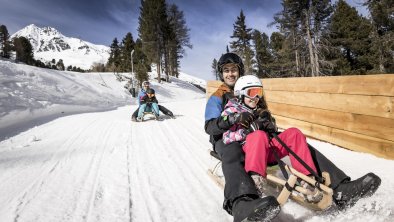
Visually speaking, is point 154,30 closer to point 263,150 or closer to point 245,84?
point 245,84

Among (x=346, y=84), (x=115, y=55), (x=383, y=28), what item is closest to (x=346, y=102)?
(x=346, y=84)

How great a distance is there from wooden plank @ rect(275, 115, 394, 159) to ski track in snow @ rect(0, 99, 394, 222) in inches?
5.8

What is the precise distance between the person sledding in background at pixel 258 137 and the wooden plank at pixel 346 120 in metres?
1.68

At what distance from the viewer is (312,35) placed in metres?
20.9

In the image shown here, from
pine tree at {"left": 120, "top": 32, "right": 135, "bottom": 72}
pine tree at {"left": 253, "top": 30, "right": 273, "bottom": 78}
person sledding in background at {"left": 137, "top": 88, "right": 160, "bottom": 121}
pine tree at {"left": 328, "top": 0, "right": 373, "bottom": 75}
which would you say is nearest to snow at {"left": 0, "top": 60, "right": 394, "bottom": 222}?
person sledding in background at {"left": 137, "top": 88, "right": 160, "bottom": 121}

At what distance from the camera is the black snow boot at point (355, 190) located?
7.75ft

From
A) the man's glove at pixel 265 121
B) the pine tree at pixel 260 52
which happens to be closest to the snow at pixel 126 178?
the man's glove at pixel 265 121

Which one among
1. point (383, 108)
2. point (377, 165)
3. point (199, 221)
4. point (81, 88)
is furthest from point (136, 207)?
point (81, 88)

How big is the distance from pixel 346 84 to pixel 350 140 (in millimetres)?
845

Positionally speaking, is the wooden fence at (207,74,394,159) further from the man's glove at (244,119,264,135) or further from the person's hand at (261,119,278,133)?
the man's glove at (244,119,264,135)

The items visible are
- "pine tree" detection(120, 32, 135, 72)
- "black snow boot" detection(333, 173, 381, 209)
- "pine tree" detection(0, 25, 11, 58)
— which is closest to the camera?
"black snow boot" detection(333, 173, 381, 209)

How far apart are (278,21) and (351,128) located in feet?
70.1

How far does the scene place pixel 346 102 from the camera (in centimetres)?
444

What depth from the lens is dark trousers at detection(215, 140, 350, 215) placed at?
2410 mm
